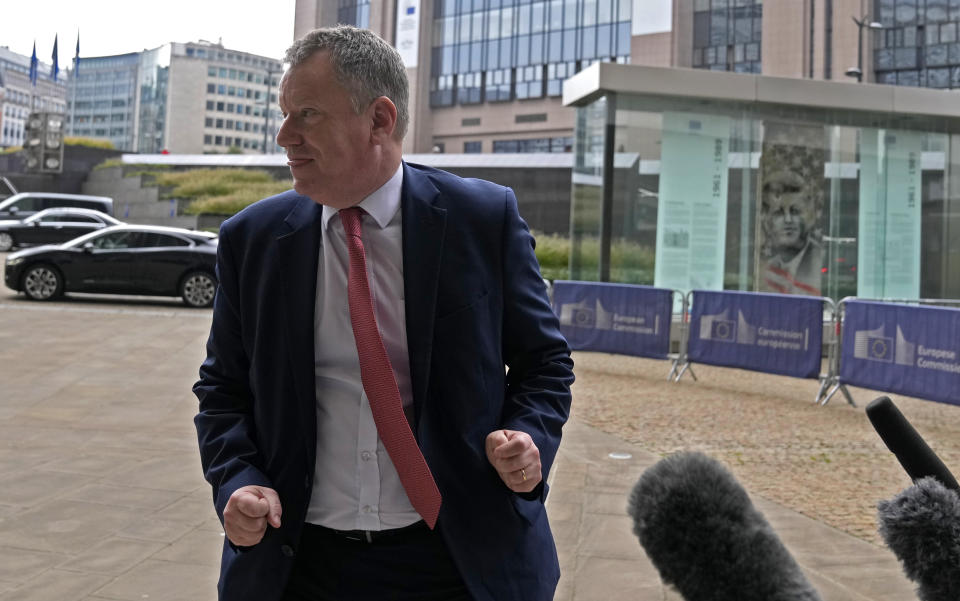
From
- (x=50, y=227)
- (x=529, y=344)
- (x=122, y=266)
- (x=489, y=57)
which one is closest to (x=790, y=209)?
(x=122, y=266)

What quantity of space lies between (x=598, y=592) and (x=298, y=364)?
308 cm

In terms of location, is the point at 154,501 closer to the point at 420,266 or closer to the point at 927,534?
the point at 420,266

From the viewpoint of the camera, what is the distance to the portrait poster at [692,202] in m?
16.4

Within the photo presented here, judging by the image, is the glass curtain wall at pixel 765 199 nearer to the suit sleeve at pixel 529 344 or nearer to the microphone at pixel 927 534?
the suit sleeve at pixel 529 344

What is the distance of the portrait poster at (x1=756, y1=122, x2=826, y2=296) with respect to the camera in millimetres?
16906

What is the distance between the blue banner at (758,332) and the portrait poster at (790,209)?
4.94 m

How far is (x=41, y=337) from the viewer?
13.4 m

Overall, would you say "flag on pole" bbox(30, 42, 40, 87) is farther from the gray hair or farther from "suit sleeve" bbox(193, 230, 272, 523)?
the gray hair

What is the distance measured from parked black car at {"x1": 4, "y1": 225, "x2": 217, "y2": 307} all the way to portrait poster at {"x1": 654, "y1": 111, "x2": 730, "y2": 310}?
7.88m

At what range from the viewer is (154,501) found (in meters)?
5.96

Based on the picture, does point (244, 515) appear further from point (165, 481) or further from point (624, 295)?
point (624, 295)

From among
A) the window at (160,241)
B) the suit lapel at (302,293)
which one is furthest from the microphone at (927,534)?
the window at (160,241)

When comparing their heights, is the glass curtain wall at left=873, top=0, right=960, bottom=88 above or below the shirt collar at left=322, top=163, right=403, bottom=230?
above

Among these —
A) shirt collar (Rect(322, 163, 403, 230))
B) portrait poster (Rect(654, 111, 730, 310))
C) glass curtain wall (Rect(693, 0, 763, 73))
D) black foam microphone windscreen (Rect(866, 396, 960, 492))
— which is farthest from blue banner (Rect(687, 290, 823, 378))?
glass curtain wall (Rect(693, 0, 763, 73))
